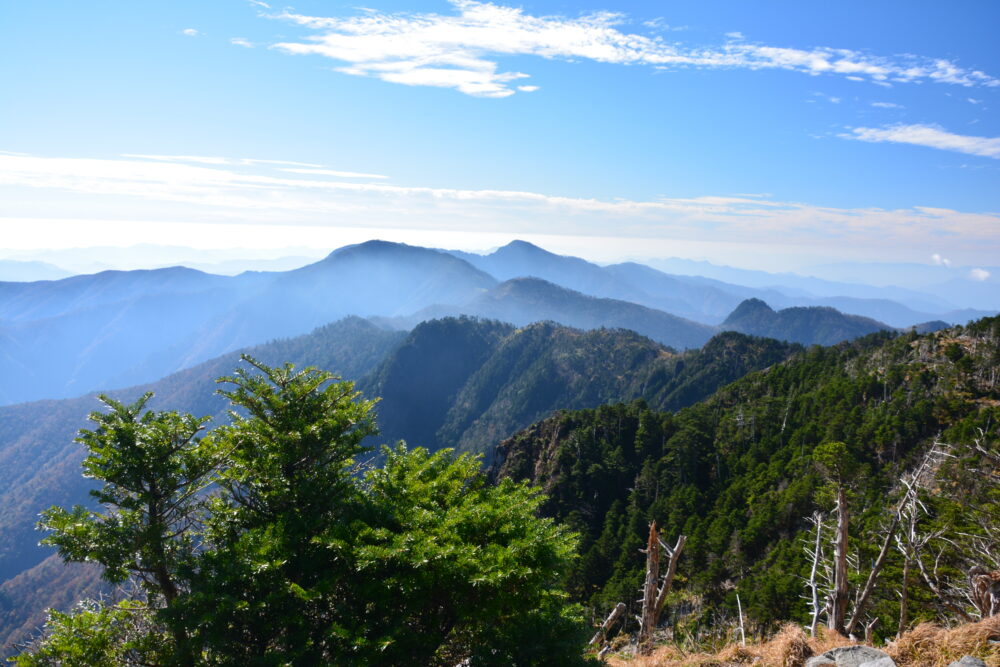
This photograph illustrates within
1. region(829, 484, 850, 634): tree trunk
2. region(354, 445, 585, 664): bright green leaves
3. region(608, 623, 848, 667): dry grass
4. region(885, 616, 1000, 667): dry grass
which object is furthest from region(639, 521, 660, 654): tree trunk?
region(885, 616, 1000, 667): dry grass

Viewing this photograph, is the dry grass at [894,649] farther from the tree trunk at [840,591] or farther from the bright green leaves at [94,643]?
the bright green leaves at [94,643]

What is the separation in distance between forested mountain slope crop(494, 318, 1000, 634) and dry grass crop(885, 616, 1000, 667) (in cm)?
1706

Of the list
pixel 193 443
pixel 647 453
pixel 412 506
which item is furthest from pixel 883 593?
pixel 647 453

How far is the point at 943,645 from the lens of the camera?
33.2 ft

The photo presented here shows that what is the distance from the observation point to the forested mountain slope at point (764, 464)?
146ft

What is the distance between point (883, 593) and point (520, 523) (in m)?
26.9

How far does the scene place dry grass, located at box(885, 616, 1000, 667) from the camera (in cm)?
995

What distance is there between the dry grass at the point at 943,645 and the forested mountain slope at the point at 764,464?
1706 centimetres

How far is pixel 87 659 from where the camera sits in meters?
10.5

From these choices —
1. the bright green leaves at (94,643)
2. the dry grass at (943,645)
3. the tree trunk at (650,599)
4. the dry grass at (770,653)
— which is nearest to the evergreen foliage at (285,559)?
the bright green leaves at (94,643)

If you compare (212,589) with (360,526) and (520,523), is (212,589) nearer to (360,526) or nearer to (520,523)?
(360,526)

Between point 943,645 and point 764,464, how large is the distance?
7062 cm

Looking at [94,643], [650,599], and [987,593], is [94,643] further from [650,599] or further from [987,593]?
[987,593]

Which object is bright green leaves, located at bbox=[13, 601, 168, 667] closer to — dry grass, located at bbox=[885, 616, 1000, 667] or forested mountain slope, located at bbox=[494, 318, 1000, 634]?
dry grass, located at bbox=[885, 616, 1000, 667]
